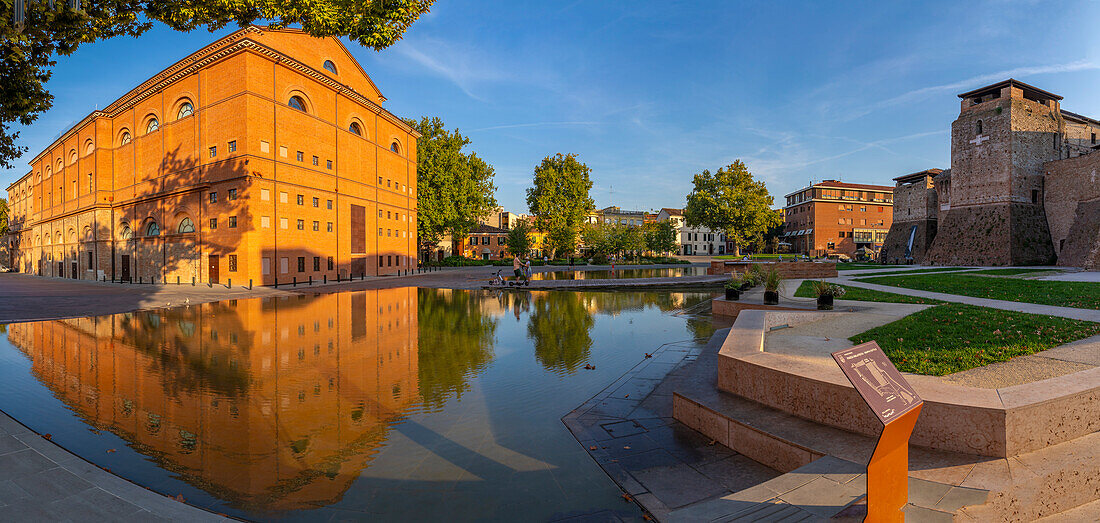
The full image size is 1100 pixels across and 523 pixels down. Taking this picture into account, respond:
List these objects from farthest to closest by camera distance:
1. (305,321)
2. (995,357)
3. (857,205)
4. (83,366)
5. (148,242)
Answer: (857,205) < (148,242) < (305,321) < (83,366) < (995,357)

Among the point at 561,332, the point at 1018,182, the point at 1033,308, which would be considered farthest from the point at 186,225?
the point at 1018,182

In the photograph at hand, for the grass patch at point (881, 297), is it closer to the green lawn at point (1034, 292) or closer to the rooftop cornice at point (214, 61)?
the green lawn at point (1034, 292)

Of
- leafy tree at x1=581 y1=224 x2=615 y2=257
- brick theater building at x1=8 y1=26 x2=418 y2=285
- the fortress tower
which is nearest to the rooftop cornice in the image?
brick theater building at x1=8 y1=26 x2=418 y2=285

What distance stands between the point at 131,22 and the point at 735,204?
190 ft

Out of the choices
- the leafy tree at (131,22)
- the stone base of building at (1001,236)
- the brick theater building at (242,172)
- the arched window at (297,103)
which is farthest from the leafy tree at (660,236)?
the leafy tree at (131,22)

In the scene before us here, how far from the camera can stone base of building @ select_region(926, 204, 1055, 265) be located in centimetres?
3241

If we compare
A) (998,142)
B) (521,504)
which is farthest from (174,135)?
(998,142)

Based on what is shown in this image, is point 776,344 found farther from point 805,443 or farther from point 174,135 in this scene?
point 174,135

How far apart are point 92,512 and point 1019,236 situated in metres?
49.8

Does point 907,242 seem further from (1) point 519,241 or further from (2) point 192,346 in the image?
(2) point 192,346

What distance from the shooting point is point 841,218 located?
2972 inches

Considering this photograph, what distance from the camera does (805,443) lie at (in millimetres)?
4094

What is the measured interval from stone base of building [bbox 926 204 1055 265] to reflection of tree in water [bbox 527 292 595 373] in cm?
3691

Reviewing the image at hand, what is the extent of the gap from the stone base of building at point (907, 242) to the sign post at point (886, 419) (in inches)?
2056
